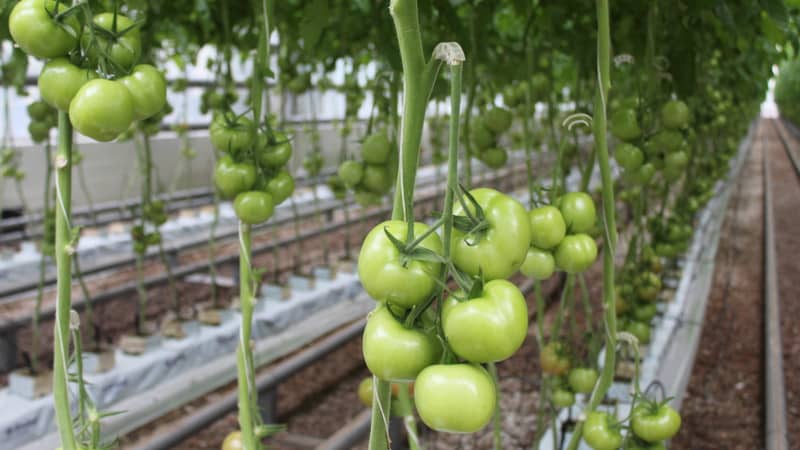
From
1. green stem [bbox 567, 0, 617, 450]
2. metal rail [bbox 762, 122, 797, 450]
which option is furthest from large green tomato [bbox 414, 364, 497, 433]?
metal rail [bbox 762, 122, 797, 450]

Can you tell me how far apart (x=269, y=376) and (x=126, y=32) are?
1.35 meters

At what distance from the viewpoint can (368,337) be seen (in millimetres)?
487

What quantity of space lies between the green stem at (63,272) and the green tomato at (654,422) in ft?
2.47

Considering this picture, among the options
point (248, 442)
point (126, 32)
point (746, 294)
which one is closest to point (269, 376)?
point (248, 442)

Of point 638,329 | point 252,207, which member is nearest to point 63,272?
point 252,207

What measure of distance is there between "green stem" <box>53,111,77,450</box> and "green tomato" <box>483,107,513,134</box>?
0.78 meters

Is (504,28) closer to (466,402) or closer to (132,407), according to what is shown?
(132,407)

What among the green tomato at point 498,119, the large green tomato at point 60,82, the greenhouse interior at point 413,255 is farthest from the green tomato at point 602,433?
the large green tomato at point 60,82

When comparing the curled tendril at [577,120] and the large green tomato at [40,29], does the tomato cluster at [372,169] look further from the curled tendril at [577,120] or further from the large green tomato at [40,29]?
the large green tomato at [40,29]

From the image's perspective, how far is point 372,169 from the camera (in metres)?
1.05

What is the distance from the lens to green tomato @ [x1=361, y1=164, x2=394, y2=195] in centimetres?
105

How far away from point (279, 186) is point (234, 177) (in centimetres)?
7

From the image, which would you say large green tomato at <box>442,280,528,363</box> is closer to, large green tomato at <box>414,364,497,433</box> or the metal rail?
large green tomato at <box>414,364,497,433</box>

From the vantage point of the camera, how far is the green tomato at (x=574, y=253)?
79cm
